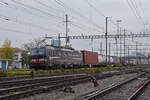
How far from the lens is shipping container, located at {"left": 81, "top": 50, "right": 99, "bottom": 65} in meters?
47.7

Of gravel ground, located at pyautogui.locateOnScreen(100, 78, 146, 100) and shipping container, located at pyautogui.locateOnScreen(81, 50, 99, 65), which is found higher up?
shipping container, located at pyautogui.locateOnScreen(81, 50, 99, 65)

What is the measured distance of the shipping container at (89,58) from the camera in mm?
47688

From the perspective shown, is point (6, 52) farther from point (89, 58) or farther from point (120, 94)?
point (120, 94)

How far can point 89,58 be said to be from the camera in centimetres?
5022

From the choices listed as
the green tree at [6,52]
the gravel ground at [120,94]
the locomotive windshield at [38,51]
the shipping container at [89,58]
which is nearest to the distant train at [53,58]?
the locomotive windshield at [38,51]

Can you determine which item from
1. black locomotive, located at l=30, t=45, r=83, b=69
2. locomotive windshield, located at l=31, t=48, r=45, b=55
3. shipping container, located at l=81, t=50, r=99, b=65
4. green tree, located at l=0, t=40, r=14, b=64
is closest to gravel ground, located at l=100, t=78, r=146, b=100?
black locomotive, located at l=30, t=45, r=83, b=69

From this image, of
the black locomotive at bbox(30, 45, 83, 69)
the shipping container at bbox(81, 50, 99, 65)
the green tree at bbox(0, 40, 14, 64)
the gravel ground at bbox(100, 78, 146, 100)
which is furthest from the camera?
the green tree at bbox(0, 40, 14, 64)

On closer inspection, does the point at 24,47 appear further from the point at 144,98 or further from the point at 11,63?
the point at 144,98

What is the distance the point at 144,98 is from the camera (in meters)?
11.7

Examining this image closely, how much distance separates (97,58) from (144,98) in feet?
144

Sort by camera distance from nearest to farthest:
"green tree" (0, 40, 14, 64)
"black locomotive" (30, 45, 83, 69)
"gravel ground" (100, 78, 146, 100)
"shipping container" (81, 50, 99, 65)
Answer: "gravel ground" (100, 78, 146, 100)
"black locomotive" (30, 45, 83, 69)
"shipping container" (81, 50, 99, 65)
"green tree" (0, 40, 14, 64)

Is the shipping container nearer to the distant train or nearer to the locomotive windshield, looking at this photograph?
the distant train

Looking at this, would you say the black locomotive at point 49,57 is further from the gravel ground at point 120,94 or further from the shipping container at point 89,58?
the gravel ground at point 120,94

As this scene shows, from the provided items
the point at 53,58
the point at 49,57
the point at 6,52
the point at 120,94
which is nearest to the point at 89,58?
the point at 53,58
